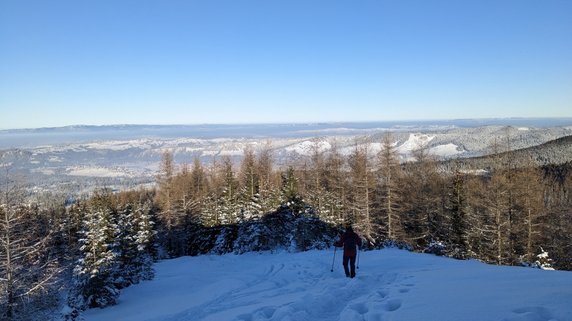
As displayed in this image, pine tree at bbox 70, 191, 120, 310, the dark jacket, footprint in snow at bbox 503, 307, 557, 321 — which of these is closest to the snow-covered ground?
footprint in snow at bbox 503, 307, 557, 321

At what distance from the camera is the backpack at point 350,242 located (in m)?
13.2

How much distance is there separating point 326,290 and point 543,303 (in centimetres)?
583

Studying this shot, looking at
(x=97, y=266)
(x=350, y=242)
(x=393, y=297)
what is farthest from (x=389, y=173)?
(x=97, y=266)

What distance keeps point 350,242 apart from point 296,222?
23924 millimetres

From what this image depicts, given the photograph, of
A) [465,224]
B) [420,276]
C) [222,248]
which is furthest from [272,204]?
[420,276]

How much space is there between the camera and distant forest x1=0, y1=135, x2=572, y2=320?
2097cm

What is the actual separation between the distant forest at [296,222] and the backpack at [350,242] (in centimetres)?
1322

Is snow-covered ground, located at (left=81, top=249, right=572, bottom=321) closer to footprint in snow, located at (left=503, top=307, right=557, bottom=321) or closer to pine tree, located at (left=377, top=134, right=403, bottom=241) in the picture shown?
footprint in snow, located at (left=503, top=307, right=557, bottom=321)

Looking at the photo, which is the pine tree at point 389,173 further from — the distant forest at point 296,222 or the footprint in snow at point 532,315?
the footprint in snow at point 532,315

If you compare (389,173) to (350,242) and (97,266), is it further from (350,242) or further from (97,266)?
(97,266)

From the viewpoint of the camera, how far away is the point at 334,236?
117 ft


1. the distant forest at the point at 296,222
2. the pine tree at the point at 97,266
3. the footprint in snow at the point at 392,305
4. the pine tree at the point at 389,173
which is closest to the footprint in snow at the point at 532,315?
the footprint in snow at the point at 392,305

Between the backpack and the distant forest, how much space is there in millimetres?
13218

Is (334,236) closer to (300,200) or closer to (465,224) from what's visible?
(300,200)
